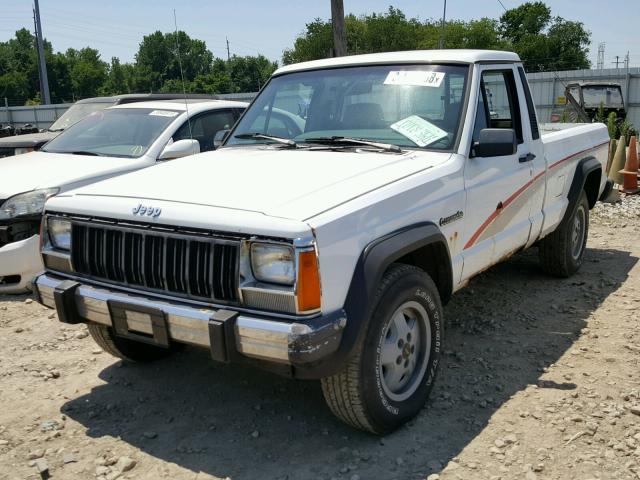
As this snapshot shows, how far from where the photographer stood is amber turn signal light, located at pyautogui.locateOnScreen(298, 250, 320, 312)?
2859 mm

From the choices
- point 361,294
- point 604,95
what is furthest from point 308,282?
point 604,95

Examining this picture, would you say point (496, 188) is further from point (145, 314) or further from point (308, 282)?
point (145, 314)

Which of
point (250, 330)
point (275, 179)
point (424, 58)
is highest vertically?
point (424, 58)

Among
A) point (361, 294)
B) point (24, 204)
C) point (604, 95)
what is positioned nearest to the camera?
point (361, 294)

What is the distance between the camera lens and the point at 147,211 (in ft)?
10.7

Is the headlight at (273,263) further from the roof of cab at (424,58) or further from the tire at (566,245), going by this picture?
the tire at (566,245)

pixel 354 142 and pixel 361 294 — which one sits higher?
pixel 354 142

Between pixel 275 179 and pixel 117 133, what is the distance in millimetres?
4332

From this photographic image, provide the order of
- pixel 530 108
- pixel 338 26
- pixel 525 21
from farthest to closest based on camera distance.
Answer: pixel 525 21 → pixel 338 26 → pixel 530 108

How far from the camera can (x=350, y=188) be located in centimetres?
330

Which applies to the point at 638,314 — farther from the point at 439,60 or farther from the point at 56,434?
the point at 56,434

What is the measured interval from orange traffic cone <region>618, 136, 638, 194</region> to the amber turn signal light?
336 inches

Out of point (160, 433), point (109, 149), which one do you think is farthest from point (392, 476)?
point (109, 149)

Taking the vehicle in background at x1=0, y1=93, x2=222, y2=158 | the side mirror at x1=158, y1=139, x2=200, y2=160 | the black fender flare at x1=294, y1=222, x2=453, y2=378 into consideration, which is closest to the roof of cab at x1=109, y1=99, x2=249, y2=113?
the side mirror at x1=158, y1=139, x2=200, y2=160
